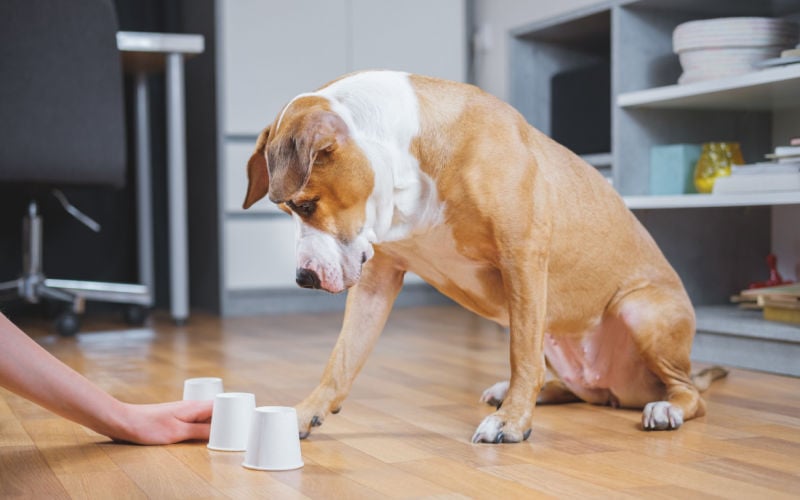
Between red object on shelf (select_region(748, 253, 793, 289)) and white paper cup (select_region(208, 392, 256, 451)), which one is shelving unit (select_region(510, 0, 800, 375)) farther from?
white paper cup (select_region(208, 392, 256, 451))

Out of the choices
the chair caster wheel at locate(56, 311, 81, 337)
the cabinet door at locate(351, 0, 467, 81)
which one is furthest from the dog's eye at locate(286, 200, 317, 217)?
the cabinet door at locate(351, 0, 467, 81)

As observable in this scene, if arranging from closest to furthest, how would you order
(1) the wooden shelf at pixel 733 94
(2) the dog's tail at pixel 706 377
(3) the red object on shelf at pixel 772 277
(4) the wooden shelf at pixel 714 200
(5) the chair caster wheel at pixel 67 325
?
(2) the dog's tail at pixel 706 377 → (4) the wooden shelf at pixel 714 200 → (1) the wooden shelf at pixel 733 94 → (3) the red object on shelf at pixel 772 277 → (5) the chair caster wheel at pixel 67 325

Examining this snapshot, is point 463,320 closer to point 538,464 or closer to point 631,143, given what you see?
point 631,143

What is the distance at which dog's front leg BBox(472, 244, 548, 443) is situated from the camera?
1.70 m

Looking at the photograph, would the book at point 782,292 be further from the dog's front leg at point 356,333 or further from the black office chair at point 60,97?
the black office chair at point 60,97

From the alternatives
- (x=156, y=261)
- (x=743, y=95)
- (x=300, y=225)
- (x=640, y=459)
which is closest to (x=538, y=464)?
(x=640, y=459)

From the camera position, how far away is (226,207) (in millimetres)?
4141

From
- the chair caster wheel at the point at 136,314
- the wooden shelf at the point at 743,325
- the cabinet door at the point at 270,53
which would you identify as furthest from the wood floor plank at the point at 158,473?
the cabinet door at the point at 270,53

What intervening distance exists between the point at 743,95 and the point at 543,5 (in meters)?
1.62

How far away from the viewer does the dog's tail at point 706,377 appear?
216 centimetres

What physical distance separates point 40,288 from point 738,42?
95.5 inches

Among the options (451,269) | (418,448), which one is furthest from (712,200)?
(418,448)

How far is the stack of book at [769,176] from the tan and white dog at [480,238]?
583mm

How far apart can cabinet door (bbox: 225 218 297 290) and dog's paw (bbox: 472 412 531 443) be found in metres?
2.56
